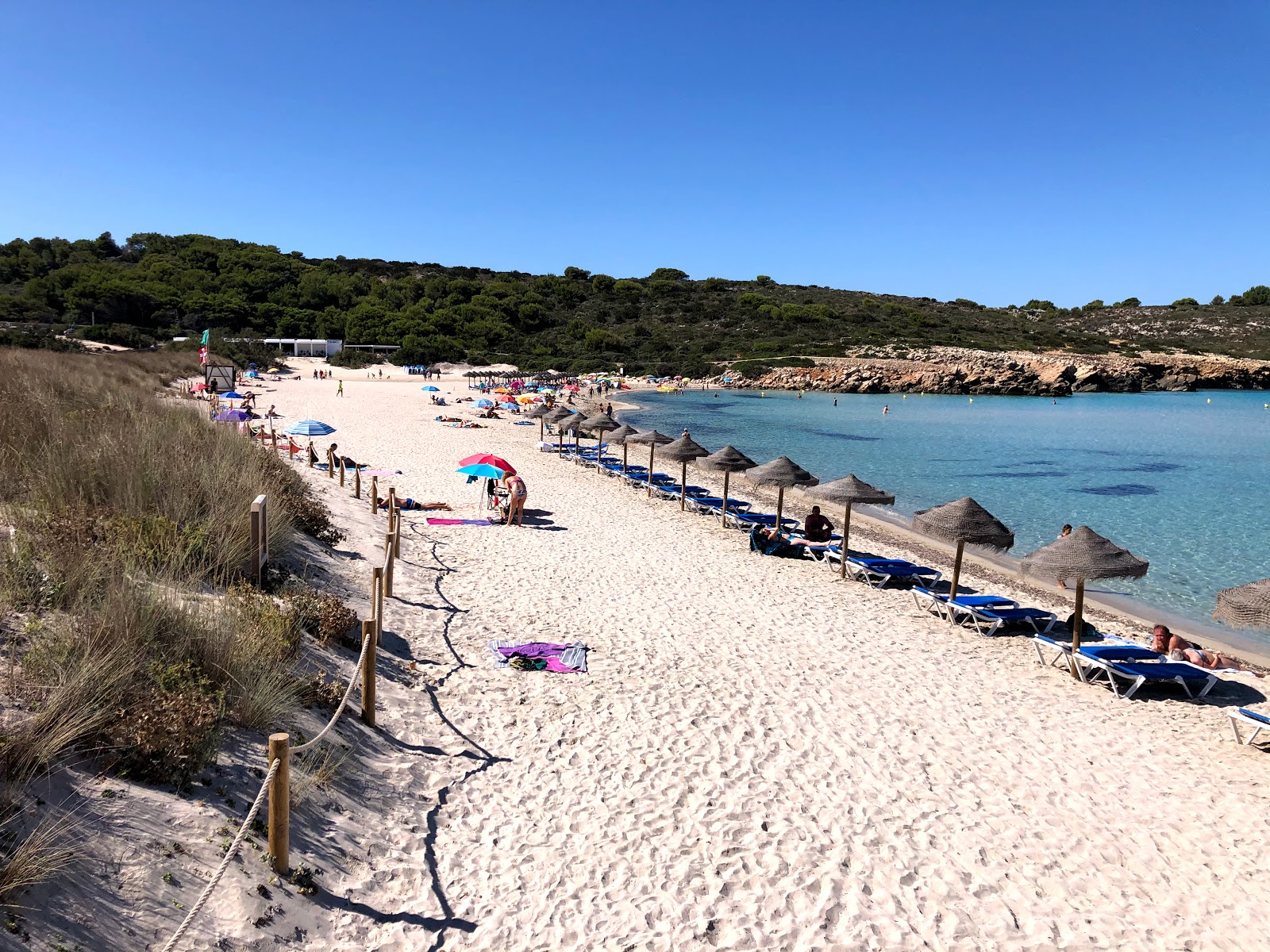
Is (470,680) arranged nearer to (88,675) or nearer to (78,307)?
(88,675)

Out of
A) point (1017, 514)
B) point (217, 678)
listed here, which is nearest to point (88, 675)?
point (217, 678)

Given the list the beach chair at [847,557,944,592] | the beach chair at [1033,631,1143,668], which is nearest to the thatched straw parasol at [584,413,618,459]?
the beach chair at [847,557,944,592]

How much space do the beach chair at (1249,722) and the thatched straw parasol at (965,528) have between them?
9.89 ft

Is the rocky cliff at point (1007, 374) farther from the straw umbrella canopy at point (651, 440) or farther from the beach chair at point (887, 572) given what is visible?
the beach chair at point (887, 572)

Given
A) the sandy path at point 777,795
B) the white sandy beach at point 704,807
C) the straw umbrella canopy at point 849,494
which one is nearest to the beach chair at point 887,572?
the straw umbrella canopy at point 849,494

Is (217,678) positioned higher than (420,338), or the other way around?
(420,338)

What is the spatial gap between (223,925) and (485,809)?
73.7 inches

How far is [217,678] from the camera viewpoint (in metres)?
4.68

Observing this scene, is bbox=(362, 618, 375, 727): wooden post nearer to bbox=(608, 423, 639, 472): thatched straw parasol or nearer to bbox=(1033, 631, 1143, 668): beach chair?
bbox=(1033, 631, 1143, 668): beach chair

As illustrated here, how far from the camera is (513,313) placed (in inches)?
3413

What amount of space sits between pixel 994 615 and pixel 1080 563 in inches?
65.2

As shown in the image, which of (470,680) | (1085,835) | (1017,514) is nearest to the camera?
(1085,835)

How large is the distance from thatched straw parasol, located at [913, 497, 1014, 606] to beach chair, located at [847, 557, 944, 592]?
161 cm

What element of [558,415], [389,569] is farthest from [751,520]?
[558,415]
